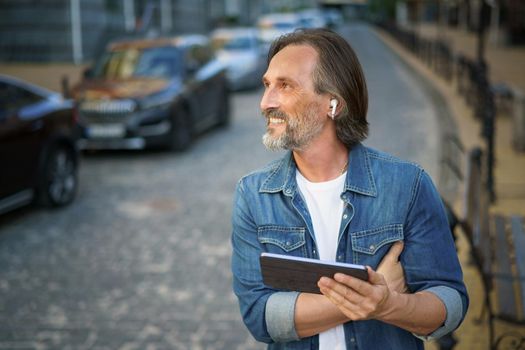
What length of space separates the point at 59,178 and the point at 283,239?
6.99 m

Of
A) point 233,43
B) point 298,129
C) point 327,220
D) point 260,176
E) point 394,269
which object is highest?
point 298,129

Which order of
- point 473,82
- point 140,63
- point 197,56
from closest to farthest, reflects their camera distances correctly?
point 140,63 → point 197,56 → point 473,82

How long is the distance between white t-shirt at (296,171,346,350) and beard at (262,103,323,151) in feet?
0.45

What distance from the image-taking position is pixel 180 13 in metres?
40.7

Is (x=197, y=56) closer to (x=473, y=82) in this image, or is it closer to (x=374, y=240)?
(x=473, y=82)

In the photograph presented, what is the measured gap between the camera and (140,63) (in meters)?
13.3

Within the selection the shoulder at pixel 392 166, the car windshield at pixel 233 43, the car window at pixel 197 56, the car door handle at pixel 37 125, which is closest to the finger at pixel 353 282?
the shoulder at pixel 392 166

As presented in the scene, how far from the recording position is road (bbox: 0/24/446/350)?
535 cm

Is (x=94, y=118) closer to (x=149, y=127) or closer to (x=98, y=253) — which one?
(x=149, y=127)

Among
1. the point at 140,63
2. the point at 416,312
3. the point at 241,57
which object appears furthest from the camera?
the point at 241,57

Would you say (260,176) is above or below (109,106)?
above

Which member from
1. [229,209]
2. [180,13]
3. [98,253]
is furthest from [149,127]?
[180,13]

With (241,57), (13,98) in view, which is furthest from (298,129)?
(241,57)

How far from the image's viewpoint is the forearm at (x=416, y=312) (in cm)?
210
